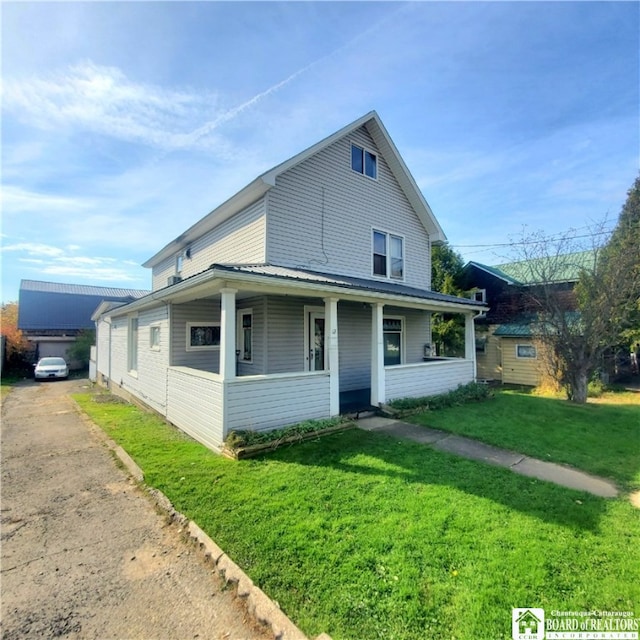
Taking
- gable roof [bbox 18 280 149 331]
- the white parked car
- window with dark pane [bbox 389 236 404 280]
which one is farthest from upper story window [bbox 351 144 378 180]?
gable roof [bbox 18 280 149 331]

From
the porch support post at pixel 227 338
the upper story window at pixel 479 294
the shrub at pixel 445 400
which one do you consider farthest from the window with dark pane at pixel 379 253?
the upper story window at pixel 479 294

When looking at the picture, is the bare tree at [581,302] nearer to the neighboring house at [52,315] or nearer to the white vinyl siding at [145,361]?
the white vinyl siding at [145,361]

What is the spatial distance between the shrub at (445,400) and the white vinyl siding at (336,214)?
4.37 metres

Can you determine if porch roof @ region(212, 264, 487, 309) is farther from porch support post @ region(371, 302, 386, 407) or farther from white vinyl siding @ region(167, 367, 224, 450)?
white vinyl siding @ region(167, 367, 224, 450)

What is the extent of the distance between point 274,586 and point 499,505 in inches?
114

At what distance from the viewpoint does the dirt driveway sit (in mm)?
2564

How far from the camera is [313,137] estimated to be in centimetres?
1153

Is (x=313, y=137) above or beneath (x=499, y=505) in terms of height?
above

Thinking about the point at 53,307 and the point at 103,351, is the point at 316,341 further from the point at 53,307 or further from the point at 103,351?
the point at 53,307

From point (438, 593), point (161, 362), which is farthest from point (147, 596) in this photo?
point (161, 362)

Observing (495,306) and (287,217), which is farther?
(495,306)

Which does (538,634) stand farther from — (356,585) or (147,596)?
(147,596)

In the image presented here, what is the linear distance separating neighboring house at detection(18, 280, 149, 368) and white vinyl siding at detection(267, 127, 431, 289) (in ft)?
69.4

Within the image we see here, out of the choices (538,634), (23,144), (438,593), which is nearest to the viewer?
(538,634)
